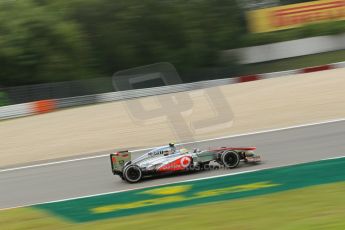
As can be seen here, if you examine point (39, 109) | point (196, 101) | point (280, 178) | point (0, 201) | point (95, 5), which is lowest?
point (280, 178)

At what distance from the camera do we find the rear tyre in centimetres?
916

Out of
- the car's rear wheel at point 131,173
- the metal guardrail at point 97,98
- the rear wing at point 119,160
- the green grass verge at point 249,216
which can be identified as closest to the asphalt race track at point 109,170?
the car's rear wheel at point 131,173

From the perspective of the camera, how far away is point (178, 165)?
29.7 feet

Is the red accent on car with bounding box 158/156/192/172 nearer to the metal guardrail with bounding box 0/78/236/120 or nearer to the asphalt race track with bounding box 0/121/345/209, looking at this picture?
the asphalt race track with bounding box 0/121/345/209

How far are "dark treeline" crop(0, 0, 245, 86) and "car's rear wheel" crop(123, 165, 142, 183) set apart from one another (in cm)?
2093

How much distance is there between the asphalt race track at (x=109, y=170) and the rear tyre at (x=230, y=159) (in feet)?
0.33

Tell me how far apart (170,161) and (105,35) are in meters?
25.3

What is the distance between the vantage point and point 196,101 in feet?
64.8

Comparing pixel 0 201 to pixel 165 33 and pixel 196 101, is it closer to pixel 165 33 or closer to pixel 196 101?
pixel 196 101

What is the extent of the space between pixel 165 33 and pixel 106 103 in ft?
37.5

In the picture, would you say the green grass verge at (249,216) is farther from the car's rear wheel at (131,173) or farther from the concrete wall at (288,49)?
the concrete wall at (288,49)

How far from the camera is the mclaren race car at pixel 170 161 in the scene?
29.7ft

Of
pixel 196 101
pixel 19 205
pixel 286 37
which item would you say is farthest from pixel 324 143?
pixel 286 37

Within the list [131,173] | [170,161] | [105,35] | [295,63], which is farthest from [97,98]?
[170,161]
